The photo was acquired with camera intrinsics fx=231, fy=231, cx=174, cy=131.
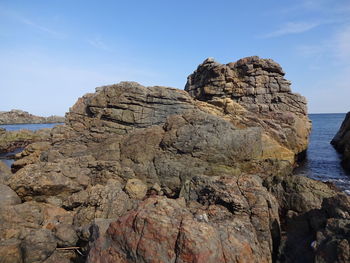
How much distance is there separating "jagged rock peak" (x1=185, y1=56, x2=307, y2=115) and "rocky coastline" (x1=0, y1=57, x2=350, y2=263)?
0.25 metres

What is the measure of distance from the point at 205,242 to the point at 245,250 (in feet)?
5.37

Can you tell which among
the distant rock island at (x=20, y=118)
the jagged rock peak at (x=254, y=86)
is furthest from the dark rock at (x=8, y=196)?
the distant rock island at (x=20, y=118)

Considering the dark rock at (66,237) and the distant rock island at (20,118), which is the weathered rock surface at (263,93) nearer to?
the dark rock at (66,237)

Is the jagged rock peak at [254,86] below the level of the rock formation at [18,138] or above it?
above

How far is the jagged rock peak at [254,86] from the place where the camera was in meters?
37.7

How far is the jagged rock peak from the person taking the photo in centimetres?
3766

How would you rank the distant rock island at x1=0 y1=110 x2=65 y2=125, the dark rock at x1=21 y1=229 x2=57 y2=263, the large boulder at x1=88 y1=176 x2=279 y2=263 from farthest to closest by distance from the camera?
the distant rock island at x1=0 y1=110 x2=65 y2=125, the dark rock at x1=21 y1=229 x2=57 y2=263, the large boulder at x1=88 y1=176 x2=279 y2=263

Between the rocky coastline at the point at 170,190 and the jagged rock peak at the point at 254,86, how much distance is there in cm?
25

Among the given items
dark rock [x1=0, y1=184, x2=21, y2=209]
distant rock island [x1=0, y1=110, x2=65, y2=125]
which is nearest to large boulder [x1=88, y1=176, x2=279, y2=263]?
dark rock [x1=0, y1=184, x2=21, y2=209]

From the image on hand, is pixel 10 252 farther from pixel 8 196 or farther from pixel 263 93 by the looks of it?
pixel 263 93

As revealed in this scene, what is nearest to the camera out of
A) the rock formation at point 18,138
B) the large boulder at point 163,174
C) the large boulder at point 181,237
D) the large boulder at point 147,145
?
the large boulder at point 181,237

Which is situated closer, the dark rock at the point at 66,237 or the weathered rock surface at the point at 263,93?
the dark rock at the point at 66,237

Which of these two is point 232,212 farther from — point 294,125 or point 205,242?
point 294,125

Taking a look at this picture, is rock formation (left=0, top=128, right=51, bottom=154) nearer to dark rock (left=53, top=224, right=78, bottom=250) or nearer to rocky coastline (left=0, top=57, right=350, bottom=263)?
rocky coastline (left=0, top=57, right=350, bottom=263)
